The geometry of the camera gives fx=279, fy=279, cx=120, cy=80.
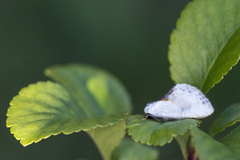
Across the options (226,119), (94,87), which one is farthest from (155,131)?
(94,87)

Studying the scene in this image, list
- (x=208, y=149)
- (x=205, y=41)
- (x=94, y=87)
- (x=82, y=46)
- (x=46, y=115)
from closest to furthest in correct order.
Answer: (x=208, y=149) → (x=46, y=115) → (x=205, y=41) → (x=94, y=87) → (x=82, y=46)

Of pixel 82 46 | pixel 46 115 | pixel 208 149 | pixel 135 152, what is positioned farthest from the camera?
pixel 82 46

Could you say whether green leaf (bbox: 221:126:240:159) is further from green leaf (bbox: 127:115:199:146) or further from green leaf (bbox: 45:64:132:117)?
green leaf (bbox: 45:64:132:117)

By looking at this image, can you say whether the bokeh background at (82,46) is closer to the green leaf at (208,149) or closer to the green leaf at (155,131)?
the green leaf at (155,131)

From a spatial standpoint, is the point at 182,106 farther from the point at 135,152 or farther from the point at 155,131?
the point at 135,152

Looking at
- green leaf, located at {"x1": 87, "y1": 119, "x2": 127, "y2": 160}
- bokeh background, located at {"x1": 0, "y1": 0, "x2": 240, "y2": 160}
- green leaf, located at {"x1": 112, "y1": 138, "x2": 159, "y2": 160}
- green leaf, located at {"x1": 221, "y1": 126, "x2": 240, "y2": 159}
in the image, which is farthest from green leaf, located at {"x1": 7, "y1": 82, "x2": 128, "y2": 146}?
bokeh background, located at {"x1": 0, "y1": 0, "x2": 240, "y2": 160}

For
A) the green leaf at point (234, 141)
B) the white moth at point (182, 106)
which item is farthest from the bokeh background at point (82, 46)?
the green leaf at point (234, 141)

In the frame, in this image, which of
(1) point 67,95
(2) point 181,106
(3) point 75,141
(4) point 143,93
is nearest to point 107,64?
(4) point 143,93
